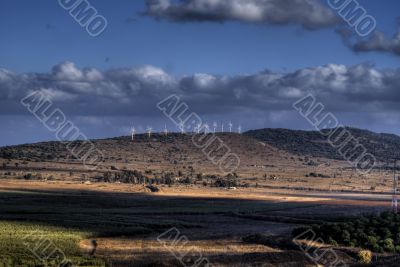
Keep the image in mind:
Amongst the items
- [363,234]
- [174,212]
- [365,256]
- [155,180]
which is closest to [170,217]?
[174,212]

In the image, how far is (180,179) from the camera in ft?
435

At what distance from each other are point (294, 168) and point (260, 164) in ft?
38.9

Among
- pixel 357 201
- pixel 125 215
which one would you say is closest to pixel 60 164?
Answer: pixel 357 201

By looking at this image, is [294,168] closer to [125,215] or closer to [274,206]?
[274,206]

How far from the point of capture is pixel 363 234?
54.1 m

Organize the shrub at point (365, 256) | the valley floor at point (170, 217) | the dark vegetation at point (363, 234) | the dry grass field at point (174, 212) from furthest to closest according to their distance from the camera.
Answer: the dark vegetation at point (363, 234) → the shrub at point (365, 256) → the dry grass field at point (174, 212) → the valley floor at point (170, 217)

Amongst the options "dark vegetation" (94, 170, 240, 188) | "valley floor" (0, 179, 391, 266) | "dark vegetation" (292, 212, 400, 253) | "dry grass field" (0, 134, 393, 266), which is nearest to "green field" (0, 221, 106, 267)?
"dry grass field" (0, 134, 393, 266)

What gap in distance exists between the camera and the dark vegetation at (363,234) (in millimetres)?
52594

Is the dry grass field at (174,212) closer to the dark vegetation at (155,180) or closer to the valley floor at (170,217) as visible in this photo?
the valley floor at (170,217)

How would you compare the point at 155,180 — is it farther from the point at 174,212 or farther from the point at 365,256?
the point at 365,256

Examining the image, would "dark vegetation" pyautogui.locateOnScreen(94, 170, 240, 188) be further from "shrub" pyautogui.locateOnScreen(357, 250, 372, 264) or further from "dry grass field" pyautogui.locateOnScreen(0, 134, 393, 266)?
"shrub" pyautogui.locateOnScreen(357, 250, 372, 264)

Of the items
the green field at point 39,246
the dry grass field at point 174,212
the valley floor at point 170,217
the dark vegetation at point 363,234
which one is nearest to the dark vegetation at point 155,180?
the dry grass field at point 174,212

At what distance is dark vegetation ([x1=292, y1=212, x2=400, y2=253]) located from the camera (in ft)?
173

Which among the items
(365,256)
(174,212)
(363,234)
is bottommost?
(365,256)
